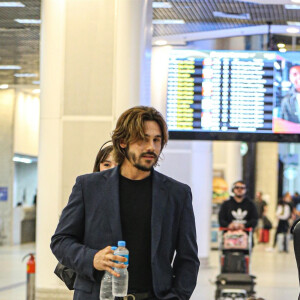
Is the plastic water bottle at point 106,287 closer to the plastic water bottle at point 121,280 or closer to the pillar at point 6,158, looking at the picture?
the plastic water bottle at point 121,280

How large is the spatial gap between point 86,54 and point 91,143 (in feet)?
2.95

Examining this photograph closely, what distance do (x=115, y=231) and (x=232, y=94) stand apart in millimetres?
7887

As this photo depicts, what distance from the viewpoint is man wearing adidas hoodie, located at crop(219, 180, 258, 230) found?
14148 mm

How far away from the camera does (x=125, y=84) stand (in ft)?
29.0

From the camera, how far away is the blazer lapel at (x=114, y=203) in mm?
3684

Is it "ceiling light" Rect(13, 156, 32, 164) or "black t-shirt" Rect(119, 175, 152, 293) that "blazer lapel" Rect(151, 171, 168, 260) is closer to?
"black t-shirt" Rect(119, 175, 152, 293)

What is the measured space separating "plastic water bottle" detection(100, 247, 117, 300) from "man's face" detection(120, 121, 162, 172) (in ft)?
1.54

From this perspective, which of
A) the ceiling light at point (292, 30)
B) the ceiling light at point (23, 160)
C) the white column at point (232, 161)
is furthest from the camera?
the white column at point (232, 161)

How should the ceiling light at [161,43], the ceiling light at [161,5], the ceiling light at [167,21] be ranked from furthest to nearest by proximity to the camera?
1. the ceiling light at [161,43]
2. the ceiling light at [167,21]
3. the ceiling light at [161,5]

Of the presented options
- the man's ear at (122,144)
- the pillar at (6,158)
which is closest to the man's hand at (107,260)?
the man's ear at (122,144)

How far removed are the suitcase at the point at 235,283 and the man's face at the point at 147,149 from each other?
8526 mm

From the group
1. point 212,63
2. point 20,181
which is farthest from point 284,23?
point 20,181

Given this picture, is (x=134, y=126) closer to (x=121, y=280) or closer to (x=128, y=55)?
(x=121, y=280)

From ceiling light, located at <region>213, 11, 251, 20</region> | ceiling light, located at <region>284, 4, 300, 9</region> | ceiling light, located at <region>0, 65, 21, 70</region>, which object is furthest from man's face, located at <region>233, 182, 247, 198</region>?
ceiling light, located at <region>0, 65, 21, 70</region>
